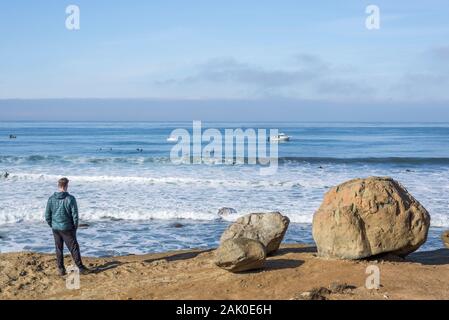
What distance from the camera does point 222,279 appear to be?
8.40 meters

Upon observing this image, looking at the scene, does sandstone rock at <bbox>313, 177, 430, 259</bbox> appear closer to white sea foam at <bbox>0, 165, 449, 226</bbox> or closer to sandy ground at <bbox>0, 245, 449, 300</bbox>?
sandy ground at <bbox>0, 245, 449, 300</bbox>

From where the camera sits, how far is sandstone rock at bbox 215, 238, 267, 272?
27.6 feet

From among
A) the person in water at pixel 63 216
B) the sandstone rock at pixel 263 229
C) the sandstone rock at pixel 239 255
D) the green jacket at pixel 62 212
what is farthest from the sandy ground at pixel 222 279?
the green jacket at pixel 62 212

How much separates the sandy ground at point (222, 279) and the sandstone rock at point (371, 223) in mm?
247

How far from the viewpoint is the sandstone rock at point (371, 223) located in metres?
9.05

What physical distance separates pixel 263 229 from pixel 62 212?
3.66 metres

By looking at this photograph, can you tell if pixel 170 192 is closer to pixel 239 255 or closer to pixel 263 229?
pixel 263 229

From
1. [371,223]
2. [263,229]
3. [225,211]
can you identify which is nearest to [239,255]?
[263,229]

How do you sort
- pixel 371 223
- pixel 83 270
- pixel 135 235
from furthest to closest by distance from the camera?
pixel 135 235
pixel 83 270
pixel 371 223

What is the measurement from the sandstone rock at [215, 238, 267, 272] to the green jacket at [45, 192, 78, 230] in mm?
2677

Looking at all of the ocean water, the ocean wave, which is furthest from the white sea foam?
the ocean wave

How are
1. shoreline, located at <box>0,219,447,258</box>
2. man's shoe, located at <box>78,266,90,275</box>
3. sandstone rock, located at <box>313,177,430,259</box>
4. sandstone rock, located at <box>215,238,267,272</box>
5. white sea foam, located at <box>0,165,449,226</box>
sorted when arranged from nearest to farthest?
sandstone rock, located at <box>215,238,267,272</box>, sandstone rock, located at <box>313,177,430,259</box>, man's shoe, located at <box>78,266,90,275</box>, shoreline, located at <box>0,219,447,258</box>, white sea foam, located at <box>0,165,449,226</box>

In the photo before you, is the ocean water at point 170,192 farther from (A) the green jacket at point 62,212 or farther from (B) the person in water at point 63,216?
(A) the green jacket at point 62,212
